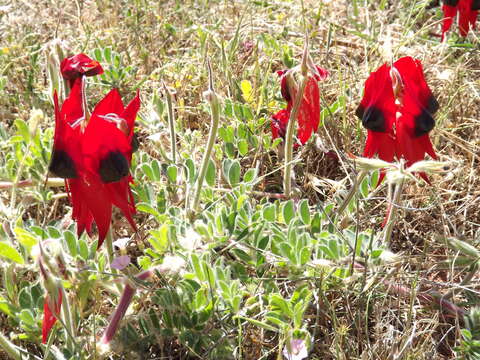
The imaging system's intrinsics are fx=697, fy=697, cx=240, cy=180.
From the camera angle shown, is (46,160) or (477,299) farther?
(46,160)

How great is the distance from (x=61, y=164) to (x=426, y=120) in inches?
31.9

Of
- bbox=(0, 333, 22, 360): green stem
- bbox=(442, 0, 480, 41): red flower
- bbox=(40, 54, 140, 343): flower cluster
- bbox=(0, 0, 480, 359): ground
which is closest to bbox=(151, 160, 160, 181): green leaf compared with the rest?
bbox=(0, 0, 480, 359): ground

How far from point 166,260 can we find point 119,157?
0.30 metres

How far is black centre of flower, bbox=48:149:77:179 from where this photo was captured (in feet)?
4.48

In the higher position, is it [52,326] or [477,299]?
[52,326]

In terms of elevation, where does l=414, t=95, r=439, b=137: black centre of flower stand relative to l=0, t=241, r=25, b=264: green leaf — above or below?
above

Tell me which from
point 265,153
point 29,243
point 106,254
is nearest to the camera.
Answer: point 29,243

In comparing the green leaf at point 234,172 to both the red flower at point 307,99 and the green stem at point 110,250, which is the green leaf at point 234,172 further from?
the green stem at point 110,250

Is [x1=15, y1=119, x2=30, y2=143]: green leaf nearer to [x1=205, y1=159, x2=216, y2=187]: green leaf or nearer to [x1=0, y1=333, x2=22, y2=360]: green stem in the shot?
[x1=205, y1=159, x2=216, y2=187]: green leaf

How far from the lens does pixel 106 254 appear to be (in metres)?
1.71

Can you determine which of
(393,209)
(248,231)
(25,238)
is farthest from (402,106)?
(25,238)

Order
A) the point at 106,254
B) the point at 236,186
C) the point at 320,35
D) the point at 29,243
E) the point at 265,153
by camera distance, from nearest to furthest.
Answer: the point at 29,243 → the point at 106,254 → the point at 236,186 → the point at 265,153 → the point at 320,35

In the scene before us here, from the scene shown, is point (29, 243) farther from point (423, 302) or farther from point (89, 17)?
point (89, 17)

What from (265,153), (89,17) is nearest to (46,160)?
(265,153)
